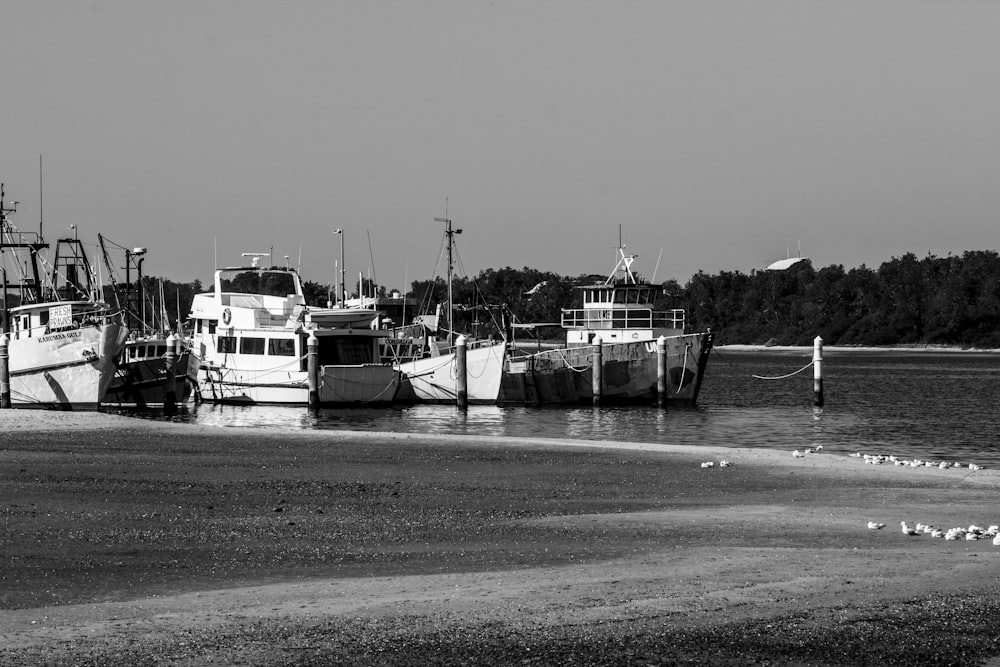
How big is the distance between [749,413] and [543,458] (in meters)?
26.5

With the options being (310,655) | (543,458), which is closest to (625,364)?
(543,458)

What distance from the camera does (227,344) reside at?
49.0 m

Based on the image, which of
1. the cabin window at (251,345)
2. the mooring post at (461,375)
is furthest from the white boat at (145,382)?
the mooring post at (461,375)

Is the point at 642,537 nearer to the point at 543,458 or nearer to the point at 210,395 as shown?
the point at 543,458

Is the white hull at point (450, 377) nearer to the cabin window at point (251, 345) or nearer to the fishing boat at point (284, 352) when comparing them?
the fishing boat at point (284, 352)

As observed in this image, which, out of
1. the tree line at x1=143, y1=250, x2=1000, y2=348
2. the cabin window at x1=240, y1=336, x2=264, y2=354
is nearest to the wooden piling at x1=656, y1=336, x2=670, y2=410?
the cabin window at x1=240, y1=336, x2=264, y2=354

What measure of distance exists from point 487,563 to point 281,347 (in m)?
36.0

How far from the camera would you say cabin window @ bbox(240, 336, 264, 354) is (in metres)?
48.4

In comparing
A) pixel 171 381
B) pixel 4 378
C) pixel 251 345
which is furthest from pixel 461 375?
pixel 4 378

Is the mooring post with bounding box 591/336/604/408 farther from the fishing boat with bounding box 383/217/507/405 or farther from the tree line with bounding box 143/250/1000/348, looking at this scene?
the tree line with bounding box 143/250/1000/348

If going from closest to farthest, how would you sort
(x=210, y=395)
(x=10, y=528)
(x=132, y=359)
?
(x=10, y=528) → (x=210, y=395) → (x=132, y=359)

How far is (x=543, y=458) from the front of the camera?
24.0m

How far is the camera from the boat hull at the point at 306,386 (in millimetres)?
47000

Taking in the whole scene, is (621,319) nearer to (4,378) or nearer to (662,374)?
(662,374)
